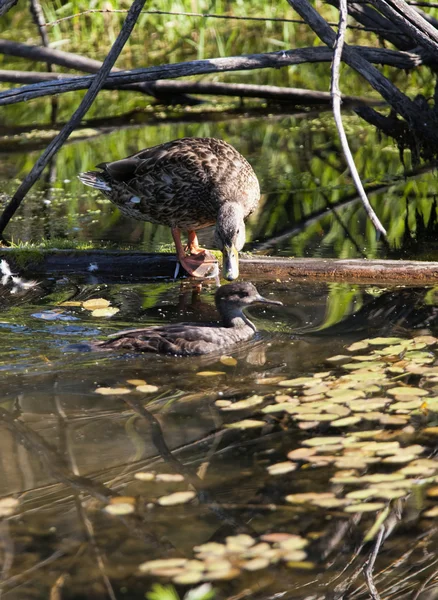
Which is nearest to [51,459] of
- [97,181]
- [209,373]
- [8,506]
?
[8,506]

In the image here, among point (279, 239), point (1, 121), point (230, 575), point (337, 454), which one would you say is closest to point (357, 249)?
point (279, 239)

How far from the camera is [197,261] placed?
7.13 metres

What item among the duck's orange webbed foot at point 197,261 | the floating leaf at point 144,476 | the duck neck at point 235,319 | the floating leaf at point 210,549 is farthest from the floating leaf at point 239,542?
the duck's orange webbed foot at point 197,261

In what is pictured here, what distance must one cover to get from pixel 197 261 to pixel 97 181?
1.29 metres

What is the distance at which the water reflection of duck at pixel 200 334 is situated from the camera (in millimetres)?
5637

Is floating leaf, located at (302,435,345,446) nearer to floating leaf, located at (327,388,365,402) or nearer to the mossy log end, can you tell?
floating leaf, located at (327,388,365,402)

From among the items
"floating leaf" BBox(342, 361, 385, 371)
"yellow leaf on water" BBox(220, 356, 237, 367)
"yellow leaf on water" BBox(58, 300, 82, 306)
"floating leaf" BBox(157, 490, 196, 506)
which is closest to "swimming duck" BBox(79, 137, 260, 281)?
"yellow leaf on water" BBox(58, 300, 82, 306)

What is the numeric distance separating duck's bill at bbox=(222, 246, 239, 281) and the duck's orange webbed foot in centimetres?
61

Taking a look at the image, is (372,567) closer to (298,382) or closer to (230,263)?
(298,382)

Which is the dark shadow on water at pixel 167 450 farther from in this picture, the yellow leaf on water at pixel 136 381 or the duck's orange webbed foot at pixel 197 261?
the duck's orange webbed foot at pixel 197 261

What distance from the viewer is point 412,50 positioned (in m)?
8.47

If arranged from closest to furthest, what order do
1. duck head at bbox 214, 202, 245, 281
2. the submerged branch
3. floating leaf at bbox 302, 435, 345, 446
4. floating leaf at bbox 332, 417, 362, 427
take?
1. floating leaf at bbox 302, 435, 345, 446
2. floating leaf at bbox 332, 417, 362, 427
3. the submerged branch
4. duck head at bbox 214, 202, 245, 281

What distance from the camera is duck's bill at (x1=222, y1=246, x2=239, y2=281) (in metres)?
6.27

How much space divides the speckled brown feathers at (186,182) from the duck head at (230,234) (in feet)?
0.39
